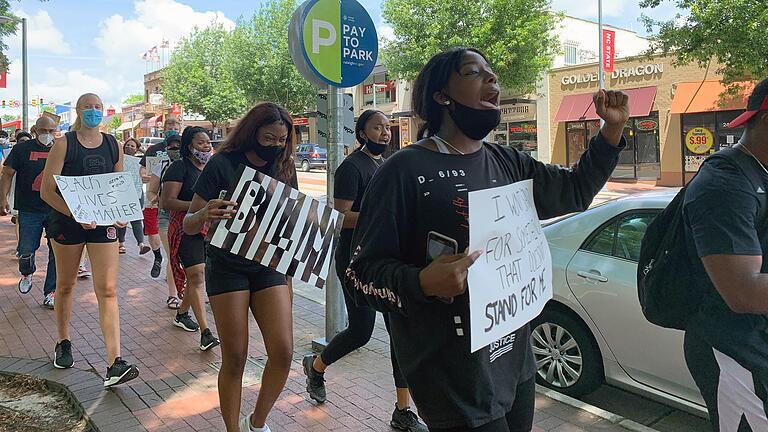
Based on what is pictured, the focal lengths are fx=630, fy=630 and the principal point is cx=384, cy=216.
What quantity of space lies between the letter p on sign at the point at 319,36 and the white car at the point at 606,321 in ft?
7.39

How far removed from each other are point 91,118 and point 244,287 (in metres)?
2.03

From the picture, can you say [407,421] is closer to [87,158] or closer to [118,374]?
[118,374]

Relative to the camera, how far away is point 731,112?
21.2m

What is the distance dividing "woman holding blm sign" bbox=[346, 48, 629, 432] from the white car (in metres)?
2.11

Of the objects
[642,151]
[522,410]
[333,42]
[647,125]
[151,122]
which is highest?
[151,122]

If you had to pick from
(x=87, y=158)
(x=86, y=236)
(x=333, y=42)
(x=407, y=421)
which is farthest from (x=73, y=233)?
(x=407, y=421)

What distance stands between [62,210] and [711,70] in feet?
75.1

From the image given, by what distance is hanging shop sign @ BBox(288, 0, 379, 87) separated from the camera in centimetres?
475

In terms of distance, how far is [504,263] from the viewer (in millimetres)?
2002

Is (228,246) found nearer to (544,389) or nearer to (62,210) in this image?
(62,210)

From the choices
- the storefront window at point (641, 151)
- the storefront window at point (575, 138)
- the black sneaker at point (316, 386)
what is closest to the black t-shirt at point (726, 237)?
the black sneaker at point (316, 386)

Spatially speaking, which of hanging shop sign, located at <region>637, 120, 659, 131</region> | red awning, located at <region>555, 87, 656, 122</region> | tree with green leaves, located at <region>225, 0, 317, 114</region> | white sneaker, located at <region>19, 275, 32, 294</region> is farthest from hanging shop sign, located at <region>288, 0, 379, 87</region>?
tree with green leaves, located at <region>225, 0, 317, 114</region>

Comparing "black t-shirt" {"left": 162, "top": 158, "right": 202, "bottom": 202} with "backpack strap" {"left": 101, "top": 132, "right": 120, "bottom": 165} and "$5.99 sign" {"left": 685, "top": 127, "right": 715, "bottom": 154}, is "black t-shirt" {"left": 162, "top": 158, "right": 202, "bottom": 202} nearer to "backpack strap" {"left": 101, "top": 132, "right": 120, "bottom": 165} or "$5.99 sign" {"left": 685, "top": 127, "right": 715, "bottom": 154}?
"backpack strap" {"left": 101, "top": 132, "right": 120, "bottom": 165}

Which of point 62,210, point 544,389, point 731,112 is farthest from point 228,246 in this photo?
point 731,112
